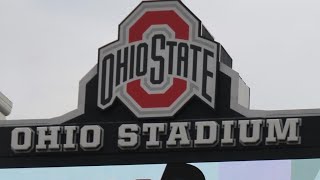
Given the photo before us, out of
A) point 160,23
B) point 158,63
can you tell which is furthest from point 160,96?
point 160,23

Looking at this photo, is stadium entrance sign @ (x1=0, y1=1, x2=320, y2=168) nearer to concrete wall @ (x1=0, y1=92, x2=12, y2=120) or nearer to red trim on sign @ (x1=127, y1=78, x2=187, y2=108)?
red trim on sign @ (x1=127, y1=78, x2=187, y2=108)

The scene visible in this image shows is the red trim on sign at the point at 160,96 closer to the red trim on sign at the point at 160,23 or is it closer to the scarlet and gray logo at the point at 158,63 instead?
the scarlet and gray logo at the point at 158,63

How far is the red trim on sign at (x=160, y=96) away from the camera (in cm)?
3050

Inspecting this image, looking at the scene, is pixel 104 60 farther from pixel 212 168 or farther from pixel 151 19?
pixel 212 168

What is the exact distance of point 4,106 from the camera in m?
33.9

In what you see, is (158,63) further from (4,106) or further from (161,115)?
(4,106)

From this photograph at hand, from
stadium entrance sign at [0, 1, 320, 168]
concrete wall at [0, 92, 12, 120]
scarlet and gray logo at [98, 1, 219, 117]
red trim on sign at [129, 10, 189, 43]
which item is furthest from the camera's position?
concrete wall at [0, 92, 12, 120]

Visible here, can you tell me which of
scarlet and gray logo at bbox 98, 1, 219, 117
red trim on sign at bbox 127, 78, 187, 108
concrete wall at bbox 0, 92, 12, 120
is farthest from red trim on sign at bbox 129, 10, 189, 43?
concrete wall at bbox 0, 92, 12, 120

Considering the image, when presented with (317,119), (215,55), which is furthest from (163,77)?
(317,119)

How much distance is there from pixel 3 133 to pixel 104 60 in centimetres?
288

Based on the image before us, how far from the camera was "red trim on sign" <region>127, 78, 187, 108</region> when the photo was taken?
1201 inches

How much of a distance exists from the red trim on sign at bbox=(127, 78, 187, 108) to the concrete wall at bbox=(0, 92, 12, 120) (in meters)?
4.42

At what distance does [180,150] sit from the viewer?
2998 centimetres

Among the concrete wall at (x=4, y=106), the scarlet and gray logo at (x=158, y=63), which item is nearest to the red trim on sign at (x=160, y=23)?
the scarlet and gray logo at (x=158, y=63)
